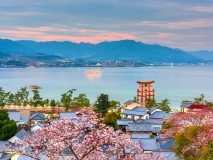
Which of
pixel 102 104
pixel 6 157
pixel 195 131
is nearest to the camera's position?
pixel 195 131

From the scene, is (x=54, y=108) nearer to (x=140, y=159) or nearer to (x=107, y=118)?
(x=107, y=118)

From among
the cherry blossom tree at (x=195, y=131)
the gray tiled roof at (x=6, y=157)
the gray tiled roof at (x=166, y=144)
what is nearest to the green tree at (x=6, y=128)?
the gray tiled roof at (x=6, y=157)

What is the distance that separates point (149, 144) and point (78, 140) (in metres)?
9.88

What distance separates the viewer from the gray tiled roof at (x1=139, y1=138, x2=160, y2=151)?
13692 mm

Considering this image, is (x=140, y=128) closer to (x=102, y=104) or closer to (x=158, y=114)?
(x=102, y=104)

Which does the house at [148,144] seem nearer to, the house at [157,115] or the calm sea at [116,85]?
the house at [157,115]

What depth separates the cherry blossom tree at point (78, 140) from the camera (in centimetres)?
446

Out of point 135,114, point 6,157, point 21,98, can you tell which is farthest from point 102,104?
point 6,157

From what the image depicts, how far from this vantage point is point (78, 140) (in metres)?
4.63

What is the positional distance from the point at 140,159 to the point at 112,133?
85 centimetres

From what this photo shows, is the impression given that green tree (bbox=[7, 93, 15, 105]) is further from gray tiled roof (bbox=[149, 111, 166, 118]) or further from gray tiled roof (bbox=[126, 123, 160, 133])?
gray tiled roof (bbox=[126, 123, 160, 133])

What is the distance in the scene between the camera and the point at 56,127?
14.8ft

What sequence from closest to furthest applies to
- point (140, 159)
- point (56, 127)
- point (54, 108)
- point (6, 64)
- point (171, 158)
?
point (56, 127)
point (140, 159)
point (171, 158)
point (54, 108)
point (6, 64)

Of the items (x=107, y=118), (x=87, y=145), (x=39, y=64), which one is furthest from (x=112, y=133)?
(x=39, y=64)
